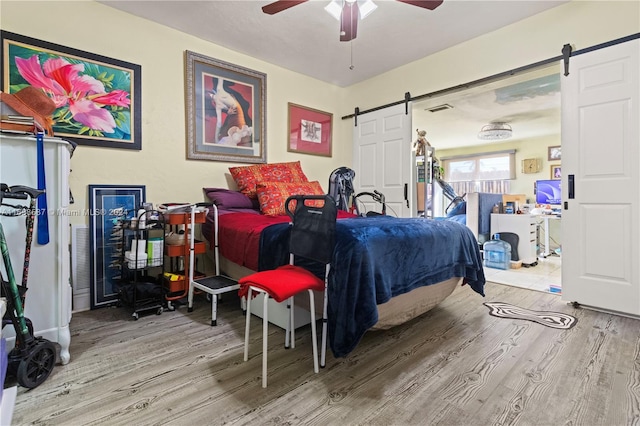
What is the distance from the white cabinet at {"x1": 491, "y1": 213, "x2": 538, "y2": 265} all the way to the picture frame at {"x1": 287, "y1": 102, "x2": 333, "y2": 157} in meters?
2.81

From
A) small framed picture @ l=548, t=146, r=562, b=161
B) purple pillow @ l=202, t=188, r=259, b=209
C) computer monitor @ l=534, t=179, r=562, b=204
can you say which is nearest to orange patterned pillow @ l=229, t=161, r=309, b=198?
purple pillow @ l=202, t=188, r=259, b=209

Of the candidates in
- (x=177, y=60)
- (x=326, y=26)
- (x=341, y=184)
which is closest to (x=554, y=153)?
(x=341, y=184)

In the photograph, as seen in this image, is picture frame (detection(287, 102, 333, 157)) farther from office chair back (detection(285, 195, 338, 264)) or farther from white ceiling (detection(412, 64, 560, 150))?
office chair back (detection(285, 195, 338, 264))

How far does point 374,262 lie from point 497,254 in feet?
11.0

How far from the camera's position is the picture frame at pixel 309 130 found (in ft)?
13.7

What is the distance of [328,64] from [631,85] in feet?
9.53

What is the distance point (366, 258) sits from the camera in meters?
1.64

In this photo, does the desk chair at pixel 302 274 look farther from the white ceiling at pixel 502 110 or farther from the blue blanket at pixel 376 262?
the white ceiling at pixel 502 110

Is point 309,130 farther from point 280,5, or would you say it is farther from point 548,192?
point 548,192

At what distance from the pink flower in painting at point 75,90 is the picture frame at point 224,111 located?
662 millimetres

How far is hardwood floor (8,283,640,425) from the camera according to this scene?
1318 mm

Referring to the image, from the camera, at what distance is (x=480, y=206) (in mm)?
4824

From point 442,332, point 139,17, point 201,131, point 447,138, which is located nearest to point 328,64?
point 201,131

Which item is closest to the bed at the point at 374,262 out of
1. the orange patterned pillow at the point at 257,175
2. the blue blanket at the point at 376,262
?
the blue blanket at the point at 376,262
